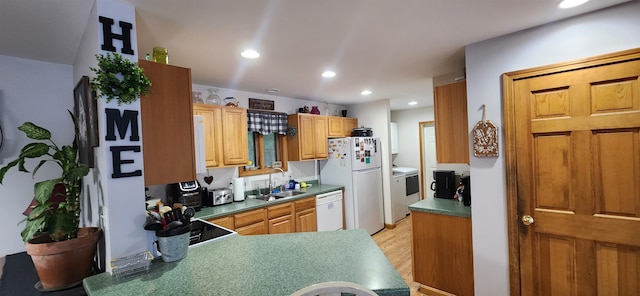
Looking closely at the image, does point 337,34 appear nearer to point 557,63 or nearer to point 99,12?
point 99,12

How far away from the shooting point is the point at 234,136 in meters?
3.18

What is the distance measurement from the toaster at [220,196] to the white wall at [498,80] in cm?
257

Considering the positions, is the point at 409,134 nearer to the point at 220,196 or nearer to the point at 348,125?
the point at 348,125

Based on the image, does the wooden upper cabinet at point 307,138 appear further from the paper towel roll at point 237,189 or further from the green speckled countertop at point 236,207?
the paper towel roll at point 237,189

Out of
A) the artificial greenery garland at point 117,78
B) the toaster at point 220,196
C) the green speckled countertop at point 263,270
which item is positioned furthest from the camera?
the toaster at point 220,196

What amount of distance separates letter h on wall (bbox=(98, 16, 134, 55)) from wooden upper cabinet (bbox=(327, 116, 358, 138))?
3180 mm

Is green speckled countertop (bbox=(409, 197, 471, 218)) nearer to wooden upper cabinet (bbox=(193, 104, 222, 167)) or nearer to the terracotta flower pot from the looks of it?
wooden upper cabinet (bbox=(193, 104, 222, 167))

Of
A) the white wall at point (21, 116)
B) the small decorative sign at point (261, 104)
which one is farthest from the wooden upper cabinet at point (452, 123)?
the white wall at point (21, 116)

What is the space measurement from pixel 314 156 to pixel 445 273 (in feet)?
7.71

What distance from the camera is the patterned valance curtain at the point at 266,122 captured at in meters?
3.54

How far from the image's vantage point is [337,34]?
1.86 meters

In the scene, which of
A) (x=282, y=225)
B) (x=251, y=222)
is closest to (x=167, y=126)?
(x=251, y=222)

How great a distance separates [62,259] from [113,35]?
1159mm

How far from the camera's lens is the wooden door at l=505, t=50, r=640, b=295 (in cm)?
160
